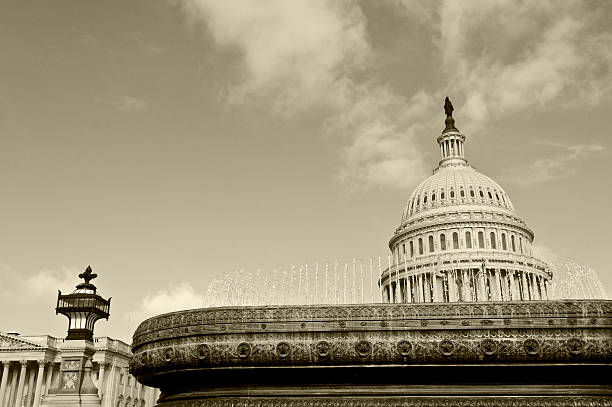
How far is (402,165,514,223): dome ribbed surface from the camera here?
79.5m

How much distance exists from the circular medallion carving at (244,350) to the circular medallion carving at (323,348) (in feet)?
4.46

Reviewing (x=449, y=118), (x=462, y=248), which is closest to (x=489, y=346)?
(x=462, y=248)

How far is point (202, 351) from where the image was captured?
12.6 meters

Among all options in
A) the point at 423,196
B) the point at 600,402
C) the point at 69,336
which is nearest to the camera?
Answer: the point at 600,402

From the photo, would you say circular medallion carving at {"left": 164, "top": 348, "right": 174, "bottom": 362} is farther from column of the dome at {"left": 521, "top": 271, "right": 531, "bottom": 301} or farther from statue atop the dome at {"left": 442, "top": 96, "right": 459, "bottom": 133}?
statue atop the dome at {"left": 442, "top": 96, "right": 459, "bottom": 133}

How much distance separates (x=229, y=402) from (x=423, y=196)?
71975 mm

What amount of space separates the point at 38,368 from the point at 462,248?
51.2 m

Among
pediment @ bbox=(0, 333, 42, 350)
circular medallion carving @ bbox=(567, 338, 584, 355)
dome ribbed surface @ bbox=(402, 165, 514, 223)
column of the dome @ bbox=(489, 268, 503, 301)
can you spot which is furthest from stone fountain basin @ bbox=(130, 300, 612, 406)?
pediment @ bbox=(0, 333, 42, 350)

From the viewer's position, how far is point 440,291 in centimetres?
7012

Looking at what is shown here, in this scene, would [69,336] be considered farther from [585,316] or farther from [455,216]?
[455,216]

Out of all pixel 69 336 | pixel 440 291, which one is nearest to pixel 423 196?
pixel 440 291

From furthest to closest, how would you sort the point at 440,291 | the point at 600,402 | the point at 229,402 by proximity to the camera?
the point at 440,291 → the point at 229,402 → the point at 600,402

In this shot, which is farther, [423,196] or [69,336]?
[423,196]

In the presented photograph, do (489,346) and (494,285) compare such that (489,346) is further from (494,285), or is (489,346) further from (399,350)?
(494,285)
